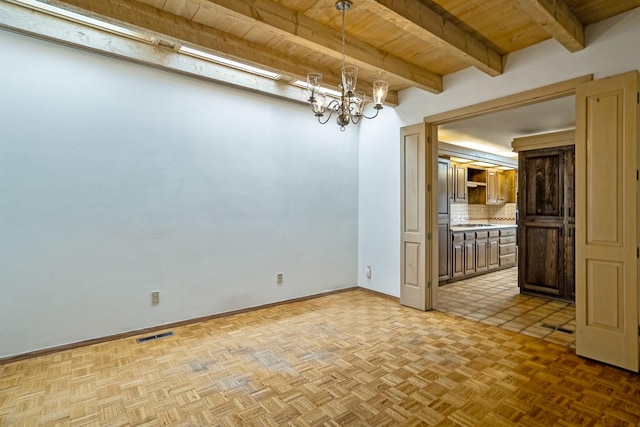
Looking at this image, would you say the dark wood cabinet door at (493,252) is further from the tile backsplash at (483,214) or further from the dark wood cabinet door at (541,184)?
the dark wood cabinet door at (541,184)

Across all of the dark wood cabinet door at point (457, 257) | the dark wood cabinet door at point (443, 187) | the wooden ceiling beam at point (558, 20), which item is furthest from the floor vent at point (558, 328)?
the wooden ceiling beam at point (558, 20)

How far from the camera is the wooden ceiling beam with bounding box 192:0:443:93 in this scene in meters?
2.28

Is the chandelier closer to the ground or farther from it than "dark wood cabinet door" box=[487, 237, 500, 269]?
farther from it

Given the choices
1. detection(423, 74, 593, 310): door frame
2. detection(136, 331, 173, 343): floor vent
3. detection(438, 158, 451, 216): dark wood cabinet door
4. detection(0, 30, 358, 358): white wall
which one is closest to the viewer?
detection(0, 30, 358, 358): white wall

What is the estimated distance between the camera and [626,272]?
2510mm

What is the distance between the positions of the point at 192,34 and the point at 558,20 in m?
2.78

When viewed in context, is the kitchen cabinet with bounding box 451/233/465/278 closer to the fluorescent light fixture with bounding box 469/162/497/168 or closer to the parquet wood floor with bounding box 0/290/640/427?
the fluorescent light fixture with bounding box 469/162/497/168

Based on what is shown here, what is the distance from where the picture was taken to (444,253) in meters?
5.36

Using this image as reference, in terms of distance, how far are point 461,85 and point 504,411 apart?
3.14 meters

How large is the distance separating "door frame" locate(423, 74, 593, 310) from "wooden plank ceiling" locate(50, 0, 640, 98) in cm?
30

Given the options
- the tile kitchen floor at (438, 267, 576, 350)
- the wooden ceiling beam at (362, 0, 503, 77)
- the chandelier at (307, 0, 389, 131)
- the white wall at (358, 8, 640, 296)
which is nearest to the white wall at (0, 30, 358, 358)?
the white wall at (358, 8, 640, 296)

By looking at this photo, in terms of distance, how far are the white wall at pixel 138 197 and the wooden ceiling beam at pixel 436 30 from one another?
2.16 meters

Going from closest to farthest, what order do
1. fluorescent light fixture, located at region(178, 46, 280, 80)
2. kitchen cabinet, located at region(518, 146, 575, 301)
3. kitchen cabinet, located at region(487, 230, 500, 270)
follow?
fluorescent light fixture, located at region(178, 46, 280, 80) < kitchen cabinet, located at region(518, 146, 575, 301) < kitchen cabinet, located at region(487, 230, 500, 270)

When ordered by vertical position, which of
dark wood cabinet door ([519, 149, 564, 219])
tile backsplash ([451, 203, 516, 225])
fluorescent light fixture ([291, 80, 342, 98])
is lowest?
tile backsplash ([451, 203, 516, 225])
